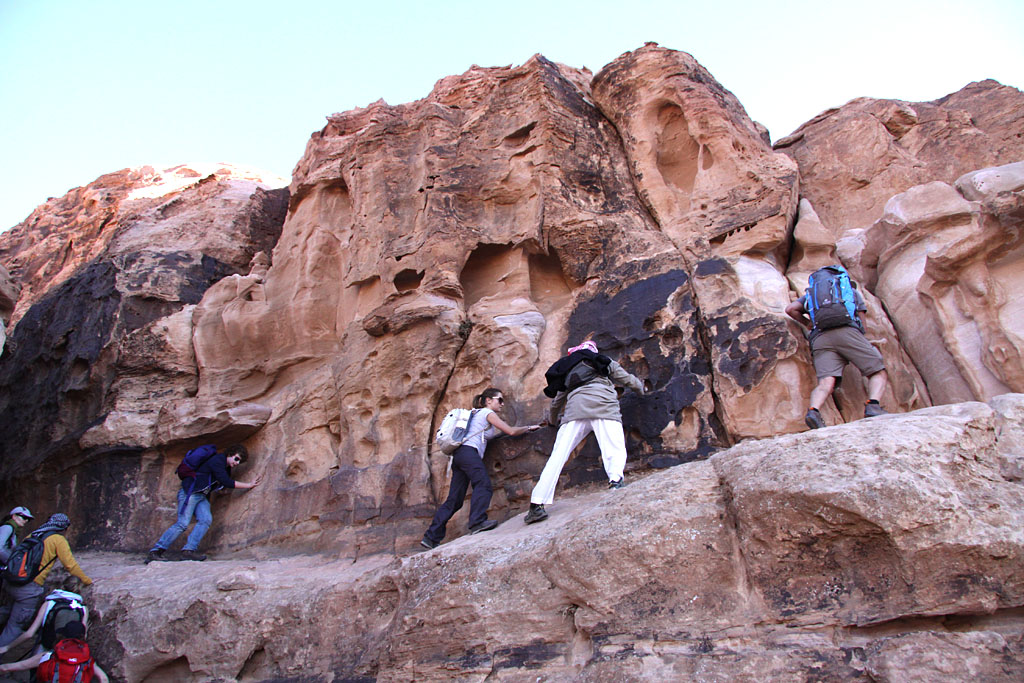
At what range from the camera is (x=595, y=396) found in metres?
6.36

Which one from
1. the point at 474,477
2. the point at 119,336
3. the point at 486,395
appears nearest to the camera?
the point at 474,477

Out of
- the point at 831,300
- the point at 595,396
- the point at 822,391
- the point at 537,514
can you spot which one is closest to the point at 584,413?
the point at 595,396

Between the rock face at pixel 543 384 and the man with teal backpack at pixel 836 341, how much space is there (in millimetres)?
342

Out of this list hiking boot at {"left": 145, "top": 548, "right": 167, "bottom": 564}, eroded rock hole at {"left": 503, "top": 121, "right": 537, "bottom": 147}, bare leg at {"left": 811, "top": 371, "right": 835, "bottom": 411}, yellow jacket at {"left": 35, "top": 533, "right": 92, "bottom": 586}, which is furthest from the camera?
eroded rock hole at {"left": 503, "top": 121, "right": 537, "bottom": 147}

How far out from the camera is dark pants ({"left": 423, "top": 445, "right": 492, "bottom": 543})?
6684 millimetres

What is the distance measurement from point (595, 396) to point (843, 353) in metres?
2.35

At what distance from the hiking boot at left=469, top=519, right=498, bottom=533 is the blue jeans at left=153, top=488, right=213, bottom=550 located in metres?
3.88

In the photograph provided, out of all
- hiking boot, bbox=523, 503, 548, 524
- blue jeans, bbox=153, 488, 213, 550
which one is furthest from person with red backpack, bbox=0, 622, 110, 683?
hiking boot, bbox=523, 503, 548, 524

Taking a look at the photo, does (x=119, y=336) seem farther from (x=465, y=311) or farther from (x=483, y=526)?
(x=483, y=526)

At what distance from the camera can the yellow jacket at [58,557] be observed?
7305 mm

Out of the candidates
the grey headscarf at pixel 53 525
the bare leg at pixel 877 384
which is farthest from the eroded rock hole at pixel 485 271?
the grey headscarf at pixel 53 525

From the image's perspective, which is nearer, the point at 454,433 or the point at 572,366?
the point at 572,366

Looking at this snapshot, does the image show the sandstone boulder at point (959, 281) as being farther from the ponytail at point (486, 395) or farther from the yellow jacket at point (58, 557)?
the yellow jacket at point (58, 557)

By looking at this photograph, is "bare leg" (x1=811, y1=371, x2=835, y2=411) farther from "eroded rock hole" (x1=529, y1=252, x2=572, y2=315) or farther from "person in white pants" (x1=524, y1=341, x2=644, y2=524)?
"eroded rock hole" (x1=529, y1=252, x2=572, y2=315)
